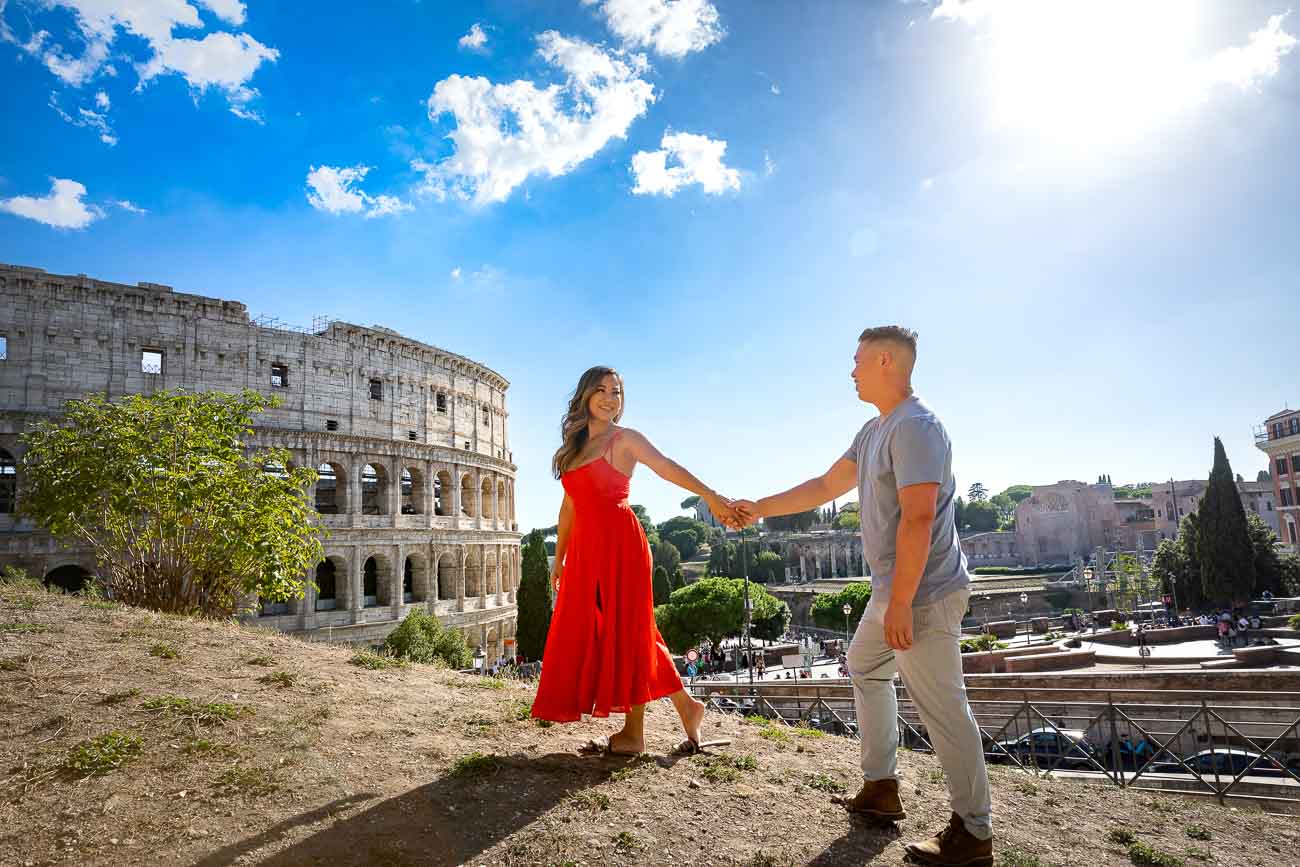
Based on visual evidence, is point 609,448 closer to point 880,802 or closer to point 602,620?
point 602,620

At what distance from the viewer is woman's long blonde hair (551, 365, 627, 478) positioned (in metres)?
4.07

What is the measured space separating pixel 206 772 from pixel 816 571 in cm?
7338

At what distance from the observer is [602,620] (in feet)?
12.8

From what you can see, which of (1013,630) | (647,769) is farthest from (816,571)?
(647,769)

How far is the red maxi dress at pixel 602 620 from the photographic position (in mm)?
3789

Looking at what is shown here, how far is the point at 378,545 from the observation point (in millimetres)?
29562

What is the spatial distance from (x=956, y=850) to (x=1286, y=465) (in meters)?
51.3

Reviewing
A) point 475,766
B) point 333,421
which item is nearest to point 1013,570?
point 333,421

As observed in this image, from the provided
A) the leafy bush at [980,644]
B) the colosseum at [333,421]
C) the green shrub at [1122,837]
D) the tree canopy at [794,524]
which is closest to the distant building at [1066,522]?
the tree canopy at [794,524]

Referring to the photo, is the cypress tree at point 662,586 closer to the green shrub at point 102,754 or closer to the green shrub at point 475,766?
the green shrub at point 475,766

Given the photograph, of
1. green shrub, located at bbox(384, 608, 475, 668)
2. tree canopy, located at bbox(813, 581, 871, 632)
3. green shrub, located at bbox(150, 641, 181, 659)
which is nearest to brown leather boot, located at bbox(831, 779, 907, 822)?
green shrub, located at bbox(150, 641, 181, 659)

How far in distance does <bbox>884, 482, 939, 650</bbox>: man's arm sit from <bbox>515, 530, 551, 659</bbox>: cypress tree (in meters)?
27.6

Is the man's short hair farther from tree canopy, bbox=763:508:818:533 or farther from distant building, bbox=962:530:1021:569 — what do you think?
tree canopy, bbox=763:508:818:533

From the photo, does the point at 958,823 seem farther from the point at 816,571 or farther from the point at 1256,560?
the point at 816,571
